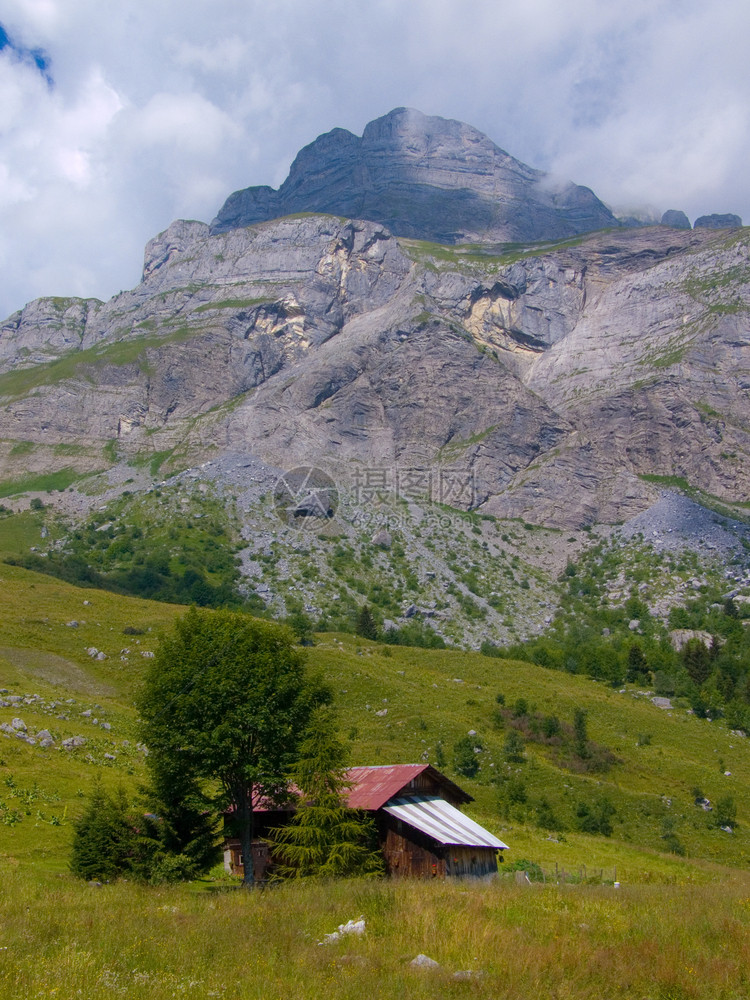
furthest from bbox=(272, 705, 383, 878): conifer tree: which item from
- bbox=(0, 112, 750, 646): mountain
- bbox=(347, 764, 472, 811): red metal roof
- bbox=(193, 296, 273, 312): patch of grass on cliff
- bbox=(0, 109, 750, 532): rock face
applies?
bbox=(193, 296, 273, 312): patch of grass on cliff

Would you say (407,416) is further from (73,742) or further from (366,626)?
(73,742)

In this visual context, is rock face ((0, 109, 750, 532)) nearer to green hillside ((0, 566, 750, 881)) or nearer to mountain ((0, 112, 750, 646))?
mountain ((0, 112, 750, 646))

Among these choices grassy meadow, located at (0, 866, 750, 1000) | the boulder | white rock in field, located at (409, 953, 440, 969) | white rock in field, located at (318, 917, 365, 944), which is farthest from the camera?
the boulder

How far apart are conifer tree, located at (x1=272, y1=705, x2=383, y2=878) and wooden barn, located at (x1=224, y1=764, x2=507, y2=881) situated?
5.80ft

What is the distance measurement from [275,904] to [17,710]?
30482 millimetres

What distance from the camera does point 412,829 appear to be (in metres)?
27.0

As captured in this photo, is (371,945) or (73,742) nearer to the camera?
(371,945)

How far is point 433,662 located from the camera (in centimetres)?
7269

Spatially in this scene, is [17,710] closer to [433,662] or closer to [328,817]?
[328,817]

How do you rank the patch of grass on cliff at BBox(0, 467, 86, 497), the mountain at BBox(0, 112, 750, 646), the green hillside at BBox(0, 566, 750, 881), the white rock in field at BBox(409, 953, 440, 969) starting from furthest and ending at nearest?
the patch of grass on cliff at BBox(0, 467, 86, 497) < the mountain at BBox(0, 112, 750, 646) < the green hillside at BBox(0, 566, 750, 881) < the white rock in field at BBox(409, 953, 440, 969)

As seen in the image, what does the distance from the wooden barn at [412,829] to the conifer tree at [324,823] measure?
5.80 ft

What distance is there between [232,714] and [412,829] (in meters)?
7.38

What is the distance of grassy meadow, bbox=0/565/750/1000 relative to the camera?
12.2 m

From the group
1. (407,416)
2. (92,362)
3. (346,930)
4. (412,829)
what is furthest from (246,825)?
(92,362)
